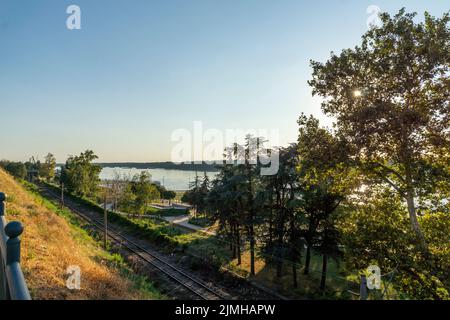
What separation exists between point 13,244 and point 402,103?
1203 centimetres

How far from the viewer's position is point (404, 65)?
10.3m

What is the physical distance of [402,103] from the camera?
10656mm

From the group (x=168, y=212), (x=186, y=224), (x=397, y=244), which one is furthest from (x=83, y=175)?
(x=397, y=244)

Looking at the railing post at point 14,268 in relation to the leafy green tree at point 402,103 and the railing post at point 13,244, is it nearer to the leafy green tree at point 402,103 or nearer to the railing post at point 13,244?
the railing post at point 13,244

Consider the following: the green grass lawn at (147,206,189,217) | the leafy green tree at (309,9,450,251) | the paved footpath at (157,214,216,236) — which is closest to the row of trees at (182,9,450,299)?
the leafy green tree at (309,9,450,251)

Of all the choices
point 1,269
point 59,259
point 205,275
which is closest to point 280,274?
point 205,275

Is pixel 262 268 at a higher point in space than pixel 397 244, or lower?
lower

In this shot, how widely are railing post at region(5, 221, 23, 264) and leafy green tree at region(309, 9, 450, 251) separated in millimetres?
10476

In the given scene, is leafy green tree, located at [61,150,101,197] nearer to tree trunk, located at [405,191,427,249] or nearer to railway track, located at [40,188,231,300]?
railway track, located at [40,188,231,300]

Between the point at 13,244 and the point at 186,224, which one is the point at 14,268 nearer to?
the point at 13,244

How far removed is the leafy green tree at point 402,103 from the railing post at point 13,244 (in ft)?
34.4

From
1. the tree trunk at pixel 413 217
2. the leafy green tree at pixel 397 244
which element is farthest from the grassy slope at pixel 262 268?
the tree trunk at pixel 413 217
